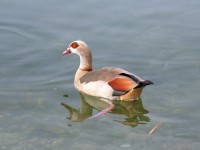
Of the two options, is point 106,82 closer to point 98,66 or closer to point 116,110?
point 116,110

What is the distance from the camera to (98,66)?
Result: 41.4 feet

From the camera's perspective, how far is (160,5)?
15773 mm

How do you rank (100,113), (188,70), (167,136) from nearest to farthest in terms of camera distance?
1. (167,136)
2. (100,113)
3. (188,70)

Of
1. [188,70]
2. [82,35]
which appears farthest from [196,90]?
[82,35]

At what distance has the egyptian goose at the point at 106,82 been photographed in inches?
428

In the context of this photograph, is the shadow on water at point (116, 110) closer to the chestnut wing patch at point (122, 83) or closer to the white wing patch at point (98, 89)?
the white wing patch at point (98, 89)

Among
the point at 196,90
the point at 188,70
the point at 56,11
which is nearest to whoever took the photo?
the point at 196,90

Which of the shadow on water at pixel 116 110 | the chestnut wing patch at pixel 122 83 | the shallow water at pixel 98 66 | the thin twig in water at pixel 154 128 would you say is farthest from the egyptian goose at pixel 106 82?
the thin twig in water at pixel 154 128

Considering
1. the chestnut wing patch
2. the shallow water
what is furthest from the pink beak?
the chestnut wing patch

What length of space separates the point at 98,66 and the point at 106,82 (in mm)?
1480

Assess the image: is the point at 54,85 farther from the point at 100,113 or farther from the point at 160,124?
the point at 160,124

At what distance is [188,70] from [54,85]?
2965mm

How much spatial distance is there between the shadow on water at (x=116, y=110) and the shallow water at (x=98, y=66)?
0.17 feet

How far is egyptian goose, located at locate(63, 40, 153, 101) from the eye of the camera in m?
10.9
